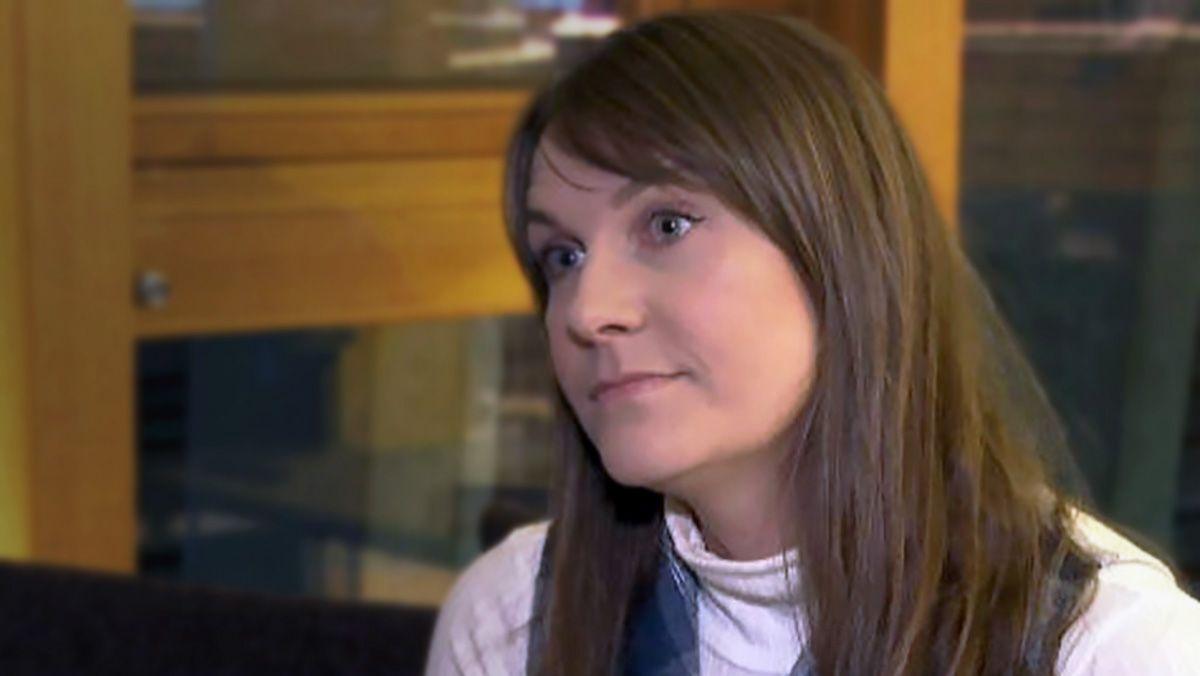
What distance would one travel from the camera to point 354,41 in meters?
2.80

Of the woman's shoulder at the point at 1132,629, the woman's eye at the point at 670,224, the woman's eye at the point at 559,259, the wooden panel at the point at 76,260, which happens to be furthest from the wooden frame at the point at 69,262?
the woman's shoulder at the point at 1132,629

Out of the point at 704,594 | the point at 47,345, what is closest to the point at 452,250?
the point at 47,345

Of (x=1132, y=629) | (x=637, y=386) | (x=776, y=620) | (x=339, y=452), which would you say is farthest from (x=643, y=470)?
(x=339, y=452)

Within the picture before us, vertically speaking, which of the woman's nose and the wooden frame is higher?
the woman's nose

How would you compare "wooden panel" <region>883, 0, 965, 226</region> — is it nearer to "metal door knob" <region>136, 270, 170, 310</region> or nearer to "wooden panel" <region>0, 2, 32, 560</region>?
"metal door knob" <region>136, 270, 170, 310</region>

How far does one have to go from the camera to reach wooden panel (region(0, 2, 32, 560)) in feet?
8.31

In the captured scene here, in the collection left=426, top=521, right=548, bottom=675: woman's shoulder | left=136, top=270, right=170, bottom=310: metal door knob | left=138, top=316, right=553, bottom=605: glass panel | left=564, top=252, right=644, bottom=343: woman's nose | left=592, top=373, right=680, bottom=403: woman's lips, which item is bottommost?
left=138, top=316, right=553, bottom=605: glass panel

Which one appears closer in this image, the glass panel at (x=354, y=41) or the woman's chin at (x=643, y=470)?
the woman's chin at (x=643, y=470)

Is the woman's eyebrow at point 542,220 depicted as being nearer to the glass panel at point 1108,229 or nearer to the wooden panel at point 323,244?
the wooden panel at point 323,244

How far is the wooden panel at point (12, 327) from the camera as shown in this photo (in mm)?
2533

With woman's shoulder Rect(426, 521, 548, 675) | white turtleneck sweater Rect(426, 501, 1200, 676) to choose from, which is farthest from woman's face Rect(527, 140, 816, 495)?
woman's shoulder Rect(426, 521, 548, 675)

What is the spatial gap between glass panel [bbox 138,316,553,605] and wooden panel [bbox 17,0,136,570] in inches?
3.7

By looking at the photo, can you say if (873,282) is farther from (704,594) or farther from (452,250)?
(452,250)

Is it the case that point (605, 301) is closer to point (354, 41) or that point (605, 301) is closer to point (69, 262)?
point (69, 262)
